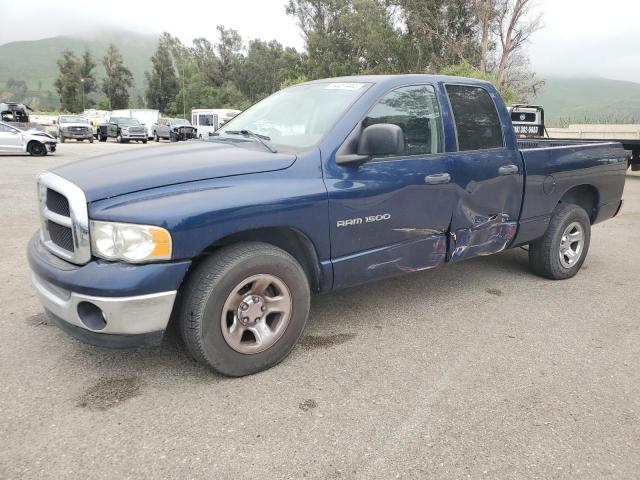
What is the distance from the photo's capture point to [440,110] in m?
3.96

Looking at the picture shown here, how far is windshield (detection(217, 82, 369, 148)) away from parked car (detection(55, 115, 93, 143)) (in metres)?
30.2

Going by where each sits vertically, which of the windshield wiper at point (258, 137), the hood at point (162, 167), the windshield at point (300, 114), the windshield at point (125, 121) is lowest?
the hood at point (162, 167)

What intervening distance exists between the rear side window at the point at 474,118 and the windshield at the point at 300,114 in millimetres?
860

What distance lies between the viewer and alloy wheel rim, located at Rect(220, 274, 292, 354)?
3.00 m

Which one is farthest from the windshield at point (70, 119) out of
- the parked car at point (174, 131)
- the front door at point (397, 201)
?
the front door at point (397, 201)

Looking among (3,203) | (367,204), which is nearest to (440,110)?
(367,204)

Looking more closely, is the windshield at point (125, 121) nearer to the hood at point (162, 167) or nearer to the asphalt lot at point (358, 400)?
the asphalt lot at point (358, 400)

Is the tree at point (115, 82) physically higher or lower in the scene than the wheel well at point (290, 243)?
higher

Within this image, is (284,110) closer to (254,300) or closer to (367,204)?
(367,204)

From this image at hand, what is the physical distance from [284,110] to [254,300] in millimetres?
1625

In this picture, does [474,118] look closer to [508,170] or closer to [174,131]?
[508,170]

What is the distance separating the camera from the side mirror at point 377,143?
3.20 m

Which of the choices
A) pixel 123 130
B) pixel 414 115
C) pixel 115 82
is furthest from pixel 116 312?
pixel 115 82

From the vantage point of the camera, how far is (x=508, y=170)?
14.1 feet
